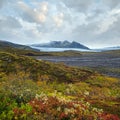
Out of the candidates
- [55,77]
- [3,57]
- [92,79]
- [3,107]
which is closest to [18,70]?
[55,77]

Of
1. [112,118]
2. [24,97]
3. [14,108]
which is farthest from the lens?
[24,97]

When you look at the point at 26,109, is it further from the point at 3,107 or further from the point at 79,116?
the point at 79,116

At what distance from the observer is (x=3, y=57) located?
150 feet

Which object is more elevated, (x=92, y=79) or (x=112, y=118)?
(x=112, y=118)

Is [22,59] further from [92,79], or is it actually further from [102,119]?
[102,119]

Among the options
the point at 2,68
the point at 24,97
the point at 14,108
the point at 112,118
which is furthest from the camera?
the point at 2,68

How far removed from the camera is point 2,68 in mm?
38156

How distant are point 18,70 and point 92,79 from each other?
37.6 ft

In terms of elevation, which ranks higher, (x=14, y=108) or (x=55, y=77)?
(x=14, y=108)

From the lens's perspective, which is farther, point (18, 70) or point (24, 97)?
point (18, 70)

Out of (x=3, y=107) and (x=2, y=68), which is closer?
(x=3, y=107)

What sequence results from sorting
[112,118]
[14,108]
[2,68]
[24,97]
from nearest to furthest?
1. [14,108]
2. [112,118]
3. [24,97]
4. [2,68]

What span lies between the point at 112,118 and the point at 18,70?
25.3 metres

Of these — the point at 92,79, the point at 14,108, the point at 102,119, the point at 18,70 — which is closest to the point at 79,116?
the point at 102,119
